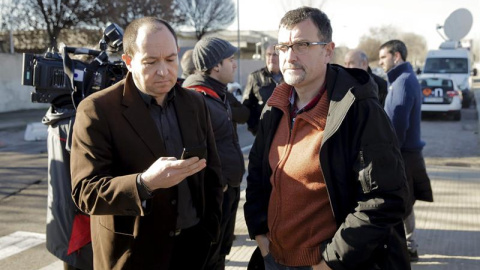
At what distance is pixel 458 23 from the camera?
61.8ft

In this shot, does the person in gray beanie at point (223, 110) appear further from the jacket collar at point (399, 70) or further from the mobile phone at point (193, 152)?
the jacket collar at point (399, 70)

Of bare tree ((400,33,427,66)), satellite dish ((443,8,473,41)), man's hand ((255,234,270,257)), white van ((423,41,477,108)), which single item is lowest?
man's hand ((255,234,270,257))

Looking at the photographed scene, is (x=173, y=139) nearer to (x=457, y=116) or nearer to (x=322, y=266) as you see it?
(x=322, y=266)

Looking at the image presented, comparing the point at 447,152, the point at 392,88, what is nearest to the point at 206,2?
the point at 447,152

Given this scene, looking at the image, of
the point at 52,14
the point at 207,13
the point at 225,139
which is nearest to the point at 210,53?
the point at 225,139

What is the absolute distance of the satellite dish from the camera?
59.8ft

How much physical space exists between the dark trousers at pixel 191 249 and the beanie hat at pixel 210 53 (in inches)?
75.4

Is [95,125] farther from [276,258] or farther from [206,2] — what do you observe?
[206,2]

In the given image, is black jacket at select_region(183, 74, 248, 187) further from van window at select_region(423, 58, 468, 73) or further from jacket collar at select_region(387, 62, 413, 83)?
van window at select_region(423, 58, 468, 73)

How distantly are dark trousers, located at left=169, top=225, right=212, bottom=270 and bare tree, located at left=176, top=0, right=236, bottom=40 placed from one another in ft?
149

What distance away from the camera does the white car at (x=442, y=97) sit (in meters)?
17.1

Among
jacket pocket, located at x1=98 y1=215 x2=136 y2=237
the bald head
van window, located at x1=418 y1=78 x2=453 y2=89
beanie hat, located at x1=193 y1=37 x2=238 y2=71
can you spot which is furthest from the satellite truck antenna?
jacket pocket, located at x1=98 y1=215 x2=136 y2=237

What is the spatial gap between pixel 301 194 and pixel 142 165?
749 millimetres

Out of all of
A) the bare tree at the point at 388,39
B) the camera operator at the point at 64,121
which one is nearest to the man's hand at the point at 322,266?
the camera operator at the point at 64,121
